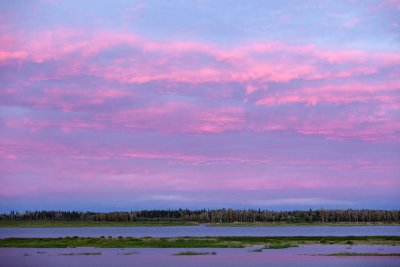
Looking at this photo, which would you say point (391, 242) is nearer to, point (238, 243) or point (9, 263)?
point (238, 243)

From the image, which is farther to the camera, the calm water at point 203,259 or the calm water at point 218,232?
the calm water at point 218,232

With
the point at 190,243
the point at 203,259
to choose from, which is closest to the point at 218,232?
the point at 190,243

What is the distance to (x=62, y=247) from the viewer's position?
3206 inches

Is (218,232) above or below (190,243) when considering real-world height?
below

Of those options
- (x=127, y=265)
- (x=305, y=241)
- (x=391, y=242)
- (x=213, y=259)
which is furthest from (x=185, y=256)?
(x=391, y=242)

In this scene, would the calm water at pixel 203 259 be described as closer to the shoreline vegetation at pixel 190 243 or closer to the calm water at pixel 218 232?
the shoreline vegetation at pixel 190 243

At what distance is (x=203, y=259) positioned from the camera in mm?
61531

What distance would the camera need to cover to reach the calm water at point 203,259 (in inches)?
2247

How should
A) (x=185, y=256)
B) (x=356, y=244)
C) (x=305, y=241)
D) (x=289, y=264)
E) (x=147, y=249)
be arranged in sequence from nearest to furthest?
(x=289, y=264) < (x=185, y=256) < (x=147, y=249) < (x=356, y=244) < (x=305, y=241)

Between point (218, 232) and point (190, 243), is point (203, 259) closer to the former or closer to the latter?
point (190, 243)

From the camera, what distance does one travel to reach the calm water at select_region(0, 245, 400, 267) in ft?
187

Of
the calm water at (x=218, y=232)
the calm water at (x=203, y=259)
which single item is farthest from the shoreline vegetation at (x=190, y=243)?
the calm water at (x=218, y=232)

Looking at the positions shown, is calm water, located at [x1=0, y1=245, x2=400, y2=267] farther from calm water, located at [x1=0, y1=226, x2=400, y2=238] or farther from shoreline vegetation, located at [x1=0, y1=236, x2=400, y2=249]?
calm water, located at [x1=0, y1=226, x2=400, y2=238]

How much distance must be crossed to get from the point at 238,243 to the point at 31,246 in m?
30.3
